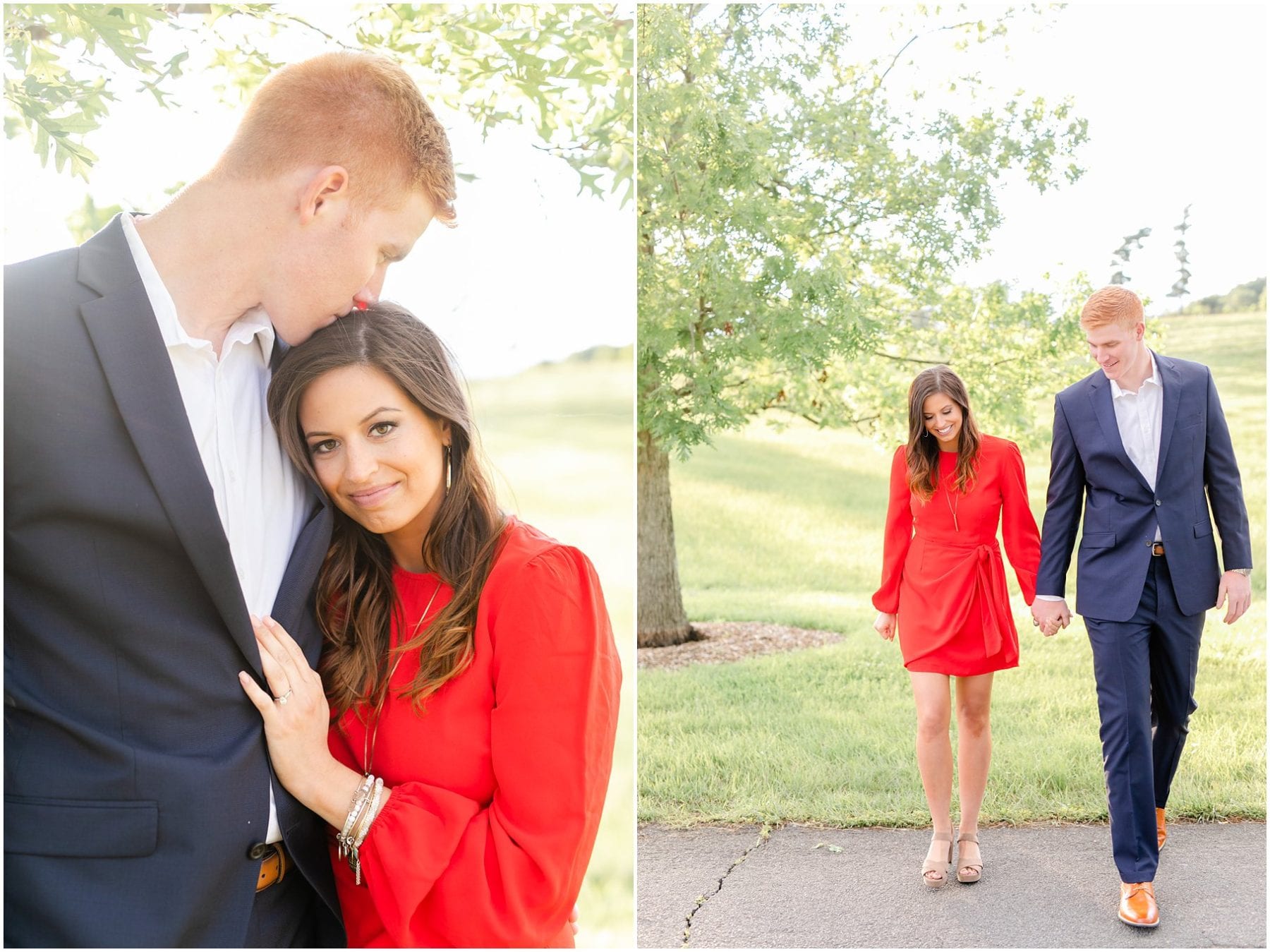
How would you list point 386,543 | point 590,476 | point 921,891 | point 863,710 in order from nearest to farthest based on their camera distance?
point 386,543
point 921,891
point 590,476
point 863,710

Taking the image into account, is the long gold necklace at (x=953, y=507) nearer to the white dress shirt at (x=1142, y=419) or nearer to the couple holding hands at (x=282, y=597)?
the white dress shirt at (x=1142, y=419)

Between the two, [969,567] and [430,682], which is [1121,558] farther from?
[430,682]

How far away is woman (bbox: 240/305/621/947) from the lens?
2.13 m

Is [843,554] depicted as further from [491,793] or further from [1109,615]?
[491,793]

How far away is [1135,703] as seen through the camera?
11.9 feet

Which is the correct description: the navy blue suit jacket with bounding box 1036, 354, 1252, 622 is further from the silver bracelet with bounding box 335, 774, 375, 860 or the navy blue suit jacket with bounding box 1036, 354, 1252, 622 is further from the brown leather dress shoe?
the silver bracelet with bounding box 335, 774, 375, 860

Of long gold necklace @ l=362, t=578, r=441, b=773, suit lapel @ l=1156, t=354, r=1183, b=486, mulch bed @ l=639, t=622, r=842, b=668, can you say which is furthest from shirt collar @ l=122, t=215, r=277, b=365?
mulch bed @ l=639, t=622, r=842, b=668

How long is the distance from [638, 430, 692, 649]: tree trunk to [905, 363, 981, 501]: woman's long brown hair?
9.94ft

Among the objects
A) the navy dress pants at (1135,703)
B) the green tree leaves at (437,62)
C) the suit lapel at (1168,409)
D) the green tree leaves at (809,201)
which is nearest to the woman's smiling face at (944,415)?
the suit lapel at (1168,409)

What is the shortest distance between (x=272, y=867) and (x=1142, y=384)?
300 centimetres

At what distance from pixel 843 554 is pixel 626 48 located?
6.57 m

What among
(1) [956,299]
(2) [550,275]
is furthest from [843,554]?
(2) [550,275]

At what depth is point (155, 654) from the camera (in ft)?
6.55

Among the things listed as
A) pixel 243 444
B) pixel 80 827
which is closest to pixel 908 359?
pixel 243 444
